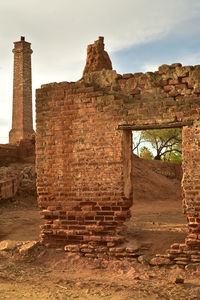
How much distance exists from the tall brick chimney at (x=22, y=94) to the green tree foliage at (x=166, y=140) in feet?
37.0

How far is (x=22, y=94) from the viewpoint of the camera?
23734mm

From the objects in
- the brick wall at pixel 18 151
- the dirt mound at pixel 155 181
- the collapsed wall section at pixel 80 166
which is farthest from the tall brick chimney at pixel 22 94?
the collapsed wall section at pixel 80 166

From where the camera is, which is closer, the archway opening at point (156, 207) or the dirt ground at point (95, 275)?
the dirt ground at point (95, 275)

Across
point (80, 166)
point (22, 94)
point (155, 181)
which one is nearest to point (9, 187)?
point (155, 181)

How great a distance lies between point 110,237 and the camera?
536 centimetres

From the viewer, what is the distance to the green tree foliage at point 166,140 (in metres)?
28.4

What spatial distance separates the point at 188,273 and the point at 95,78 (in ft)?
11.3

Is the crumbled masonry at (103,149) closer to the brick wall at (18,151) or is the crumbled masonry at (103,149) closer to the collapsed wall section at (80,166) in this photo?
the collapsed wall section at (80,166)

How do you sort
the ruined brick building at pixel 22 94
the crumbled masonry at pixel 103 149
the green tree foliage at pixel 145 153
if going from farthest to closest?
the green tree foliage at pixel 145 153, the ruined brick building at pixel 22 94, the crumbled masonry at pixel 103 149

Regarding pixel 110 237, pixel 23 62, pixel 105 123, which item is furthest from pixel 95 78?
pixel 23 62

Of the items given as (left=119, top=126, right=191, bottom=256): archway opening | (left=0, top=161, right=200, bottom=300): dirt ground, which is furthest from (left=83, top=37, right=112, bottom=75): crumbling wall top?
(left=0, top=161, right=200, bottom=300): dirt ground

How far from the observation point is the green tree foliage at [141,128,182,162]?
93.0 ft

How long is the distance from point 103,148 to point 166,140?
24.7 meters

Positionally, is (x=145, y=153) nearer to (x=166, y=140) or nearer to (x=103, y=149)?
(x=166, y=140)
